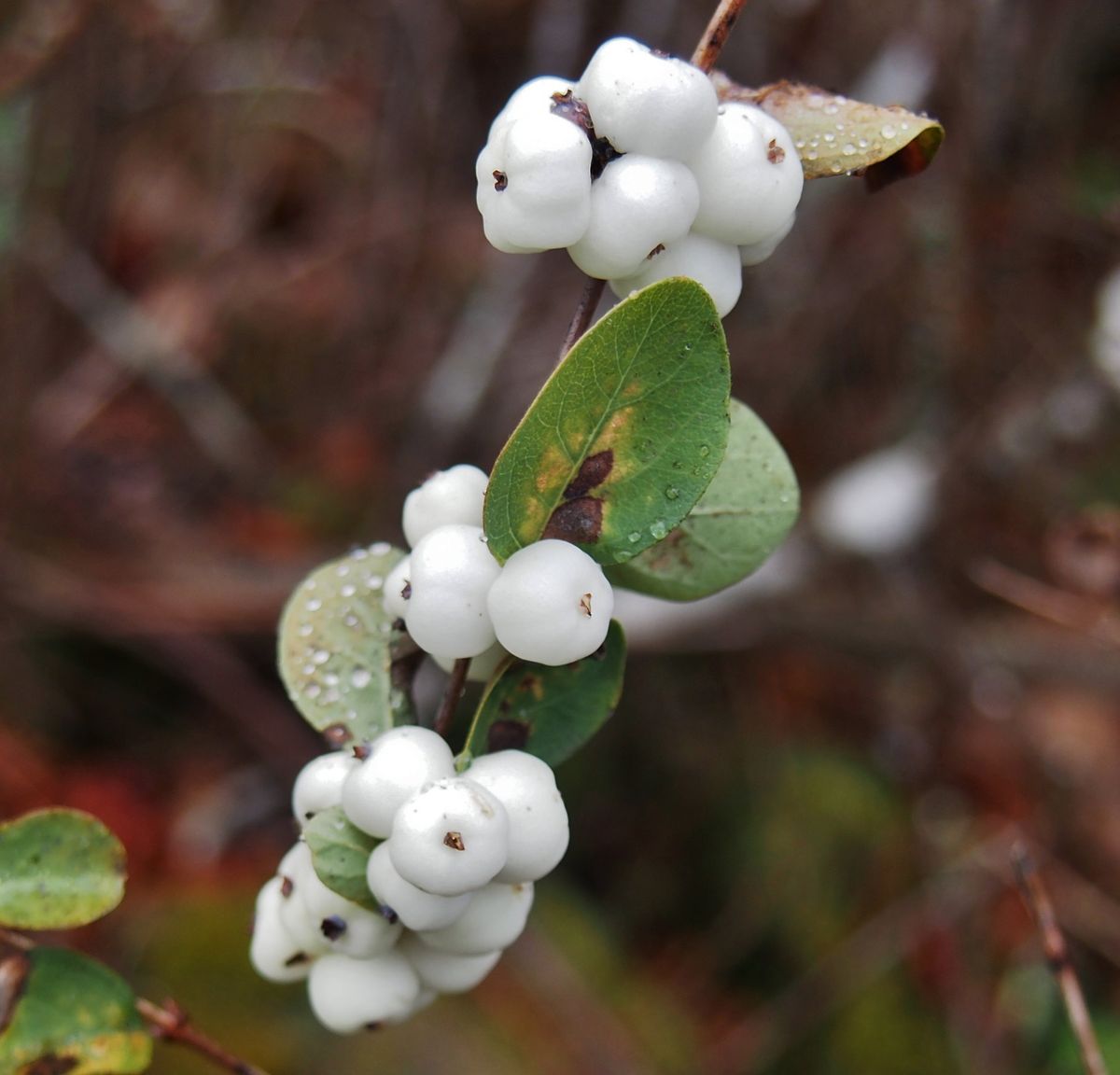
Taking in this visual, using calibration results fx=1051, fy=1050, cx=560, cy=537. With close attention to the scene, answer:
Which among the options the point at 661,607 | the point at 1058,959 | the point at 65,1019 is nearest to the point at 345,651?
the point at 65,1019

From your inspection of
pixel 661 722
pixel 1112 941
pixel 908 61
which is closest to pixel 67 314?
pixel 661 722

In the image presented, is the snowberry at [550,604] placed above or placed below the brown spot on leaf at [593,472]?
below

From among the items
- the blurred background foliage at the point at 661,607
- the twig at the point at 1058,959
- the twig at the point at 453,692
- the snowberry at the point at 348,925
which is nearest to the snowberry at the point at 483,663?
the twig at the point at 453,692

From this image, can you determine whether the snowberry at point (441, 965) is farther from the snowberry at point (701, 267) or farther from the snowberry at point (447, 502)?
the snowberry at point (701, 267)

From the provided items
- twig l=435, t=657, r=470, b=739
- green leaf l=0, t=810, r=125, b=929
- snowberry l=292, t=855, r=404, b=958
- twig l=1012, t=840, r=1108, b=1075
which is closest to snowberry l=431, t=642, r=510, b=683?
twig l=435, t=657, r=470, b=739

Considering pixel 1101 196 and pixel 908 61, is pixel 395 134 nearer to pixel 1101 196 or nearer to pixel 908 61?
pixel 908 61
